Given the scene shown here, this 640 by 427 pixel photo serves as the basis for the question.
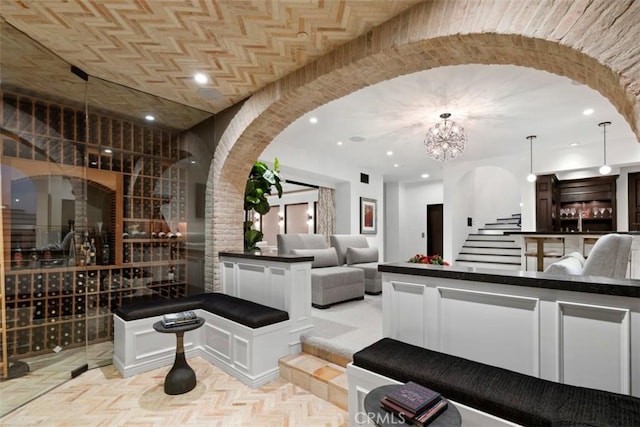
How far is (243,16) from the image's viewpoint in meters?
→ 2.21

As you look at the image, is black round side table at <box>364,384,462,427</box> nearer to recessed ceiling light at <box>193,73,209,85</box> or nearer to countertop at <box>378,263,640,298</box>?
countertop at <box>378,263,640,298</box>

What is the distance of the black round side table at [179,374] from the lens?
2.58 metres

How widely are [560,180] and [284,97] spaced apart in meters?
7.23

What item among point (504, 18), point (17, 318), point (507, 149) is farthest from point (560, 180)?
point (17, 318)

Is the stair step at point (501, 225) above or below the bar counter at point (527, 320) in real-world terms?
above

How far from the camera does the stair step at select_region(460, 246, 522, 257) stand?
7.20 m

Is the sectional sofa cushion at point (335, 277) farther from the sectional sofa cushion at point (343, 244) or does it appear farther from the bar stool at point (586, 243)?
the bar stool at point (586, 243)

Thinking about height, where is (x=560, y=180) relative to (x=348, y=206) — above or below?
above

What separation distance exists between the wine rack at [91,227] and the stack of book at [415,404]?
3.38m

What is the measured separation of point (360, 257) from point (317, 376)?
311 centimetres

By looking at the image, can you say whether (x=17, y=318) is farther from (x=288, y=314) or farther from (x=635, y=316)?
(x=635, y=316)

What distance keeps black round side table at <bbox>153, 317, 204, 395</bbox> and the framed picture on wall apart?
5.45 m

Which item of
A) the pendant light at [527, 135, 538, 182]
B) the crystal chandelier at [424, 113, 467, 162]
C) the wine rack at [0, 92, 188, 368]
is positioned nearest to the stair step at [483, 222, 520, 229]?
the pendant light at [527, 135, 538, 182]

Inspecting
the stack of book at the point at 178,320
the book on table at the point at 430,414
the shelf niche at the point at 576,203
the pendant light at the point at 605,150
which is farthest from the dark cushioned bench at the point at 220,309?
the shelf niche at the point at 576,203
